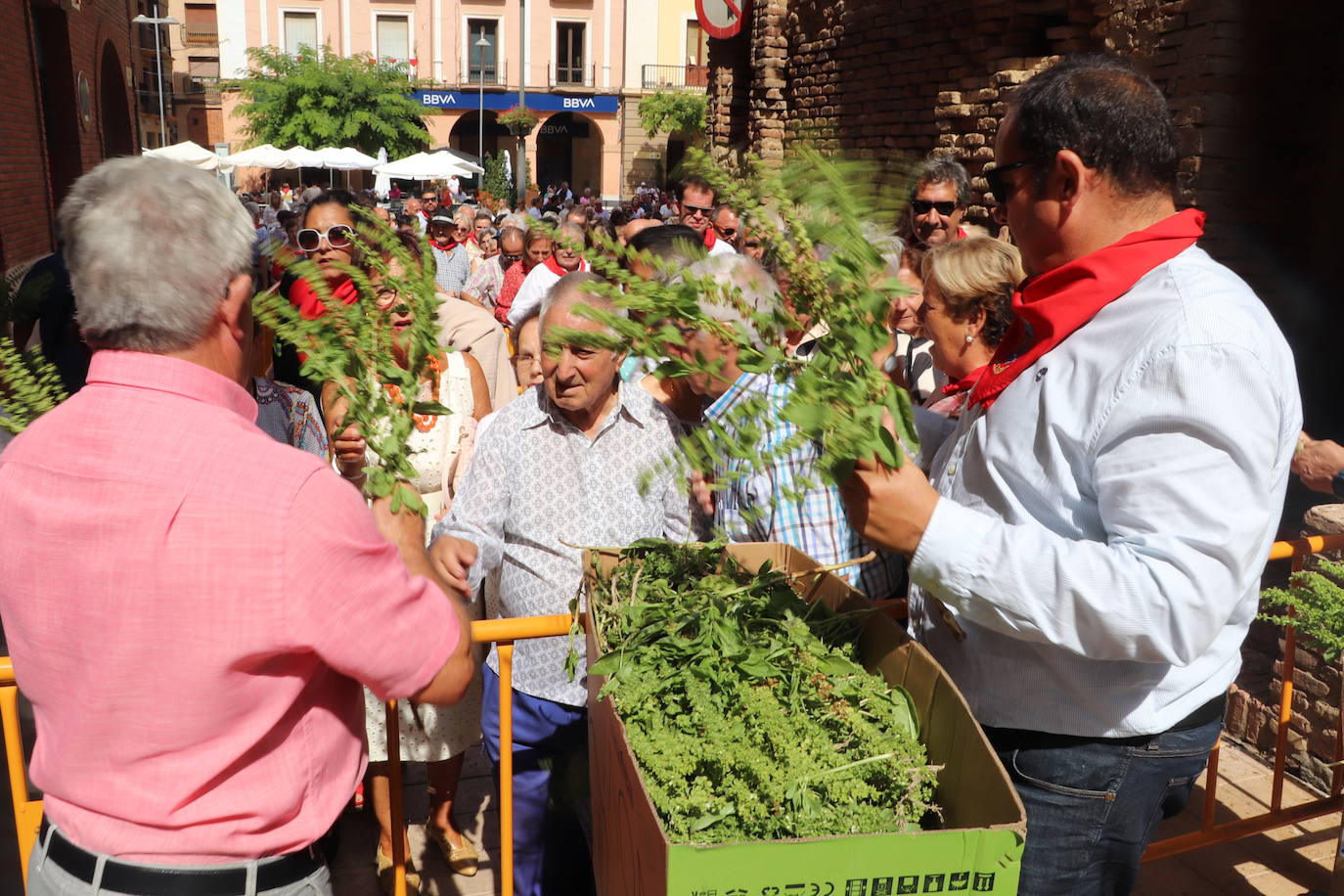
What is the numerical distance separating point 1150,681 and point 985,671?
0.27m

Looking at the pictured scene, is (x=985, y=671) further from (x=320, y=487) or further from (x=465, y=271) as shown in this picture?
(x=465, y=271)

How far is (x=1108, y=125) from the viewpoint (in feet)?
5.58

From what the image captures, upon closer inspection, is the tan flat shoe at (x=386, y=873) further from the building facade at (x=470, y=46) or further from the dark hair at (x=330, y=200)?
the building facade at (x=470, y=46)

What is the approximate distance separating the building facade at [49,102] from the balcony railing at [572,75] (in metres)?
20.5

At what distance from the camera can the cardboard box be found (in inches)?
57.7

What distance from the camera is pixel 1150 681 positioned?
1.79m

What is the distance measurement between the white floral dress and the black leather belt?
191cm

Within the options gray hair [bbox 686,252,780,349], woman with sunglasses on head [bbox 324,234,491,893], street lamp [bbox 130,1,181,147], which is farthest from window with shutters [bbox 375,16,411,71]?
gray hair [bbox 686,252,780,349]

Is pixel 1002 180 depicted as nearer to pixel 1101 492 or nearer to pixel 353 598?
pixel 1101 492

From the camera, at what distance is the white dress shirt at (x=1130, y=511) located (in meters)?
1.54

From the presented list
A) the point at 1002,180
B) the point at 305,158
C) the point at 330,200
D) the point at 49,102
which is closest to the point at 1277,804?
the point at 1002,180

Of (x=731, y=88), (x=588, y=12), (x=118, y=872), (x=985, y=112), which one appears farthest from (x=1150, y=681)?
(x=588, y=12)

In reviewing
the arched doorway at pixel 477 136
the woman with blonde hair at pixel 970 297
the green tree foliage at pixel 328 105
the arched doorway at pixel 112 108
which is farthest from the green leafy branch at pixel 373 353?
the arched doorway at pixel 477 136

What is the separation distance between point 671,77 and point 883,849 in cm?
4221
